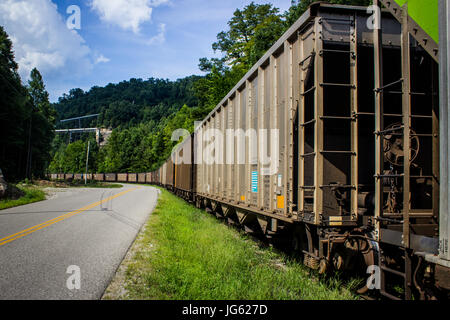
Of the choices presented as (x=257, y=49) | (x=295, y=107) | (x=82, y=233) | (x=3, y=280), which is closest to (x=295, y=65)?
(x=295, y=107)

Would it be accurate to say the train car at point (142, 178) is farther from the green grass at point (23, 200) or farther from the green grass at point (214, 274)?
the green grass at point (214, 274)

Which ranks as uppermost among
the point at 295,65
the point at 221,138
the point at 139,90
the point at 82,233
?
the point at 139,90

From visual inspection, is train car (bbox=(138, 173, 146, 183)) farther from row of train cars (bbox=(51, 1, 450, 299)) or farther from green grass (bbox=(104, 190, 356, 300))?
row of train cars (bbox=(51, 1, 450, 299))

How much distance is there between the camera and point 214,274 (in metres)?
4.74

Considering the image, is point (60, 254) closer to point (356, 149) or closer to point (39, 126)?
point (356, 149)

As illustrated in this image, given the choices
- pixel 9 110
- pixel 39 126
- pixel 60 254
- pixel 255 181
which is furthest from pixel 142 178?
pixel 255 181

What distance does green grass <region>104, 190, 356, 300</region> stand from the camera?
13.2 feet

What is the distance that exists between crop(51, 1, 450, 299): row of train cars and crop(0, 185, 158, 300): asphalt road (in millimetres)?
3093

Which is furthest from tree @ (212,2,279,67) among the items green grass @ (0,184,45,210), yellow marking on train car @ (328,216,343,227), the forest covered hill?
yellow marking on train car @ (328,216,343,227)

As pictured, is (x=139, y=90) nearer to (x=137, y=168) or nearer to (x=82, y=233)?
(x=137, y=168)

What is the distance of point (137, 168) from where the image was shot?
283 feet

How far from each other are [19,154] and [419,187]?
48825 millimetres

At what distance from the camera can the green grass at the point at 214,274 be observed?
13.2ft

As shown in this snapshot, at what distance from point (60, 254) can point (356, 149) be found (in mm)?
5749
